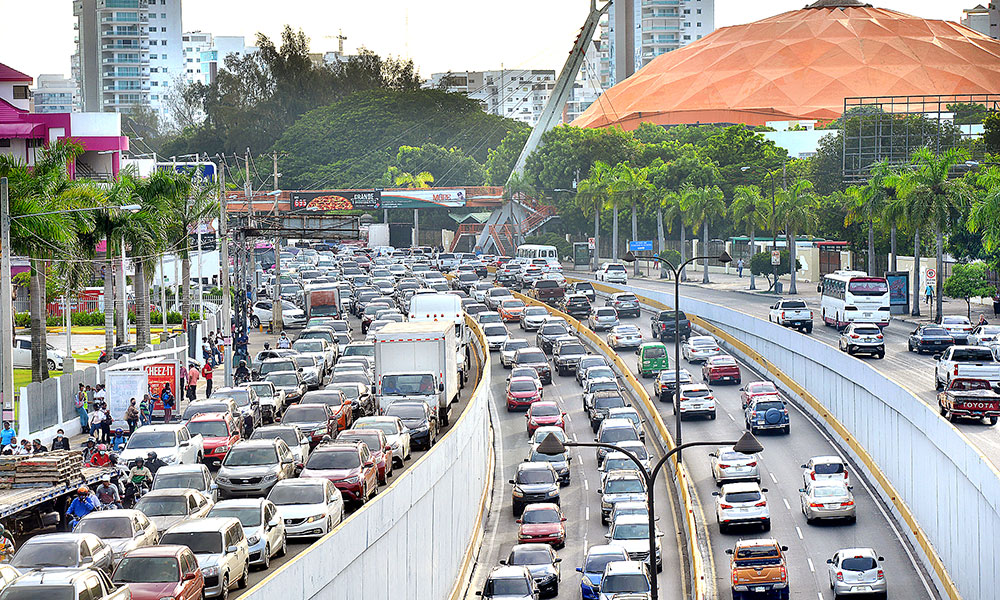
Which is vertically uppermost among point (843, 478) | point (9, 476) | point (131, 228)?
point (131, 228)

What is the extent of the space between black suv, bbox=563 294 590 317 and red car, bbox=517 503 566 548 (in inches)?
1650

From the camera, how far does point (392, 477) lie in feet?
117

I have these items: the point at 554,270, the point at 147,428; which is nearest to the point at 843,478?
the point at 147,428

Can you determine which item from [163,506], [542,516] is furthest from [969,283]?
[163,506]

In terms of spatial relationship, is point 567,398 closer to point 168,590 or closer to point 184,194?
point 184,194

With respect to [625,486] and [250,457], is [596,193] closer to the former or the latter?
[625,486]

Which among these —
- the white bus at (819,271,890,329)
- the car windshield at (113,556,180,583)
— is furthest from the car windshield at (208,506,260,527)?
the white bus at (819,271,890,329)

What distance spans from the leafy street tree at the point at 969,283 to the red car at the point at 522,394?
3144 centimetres

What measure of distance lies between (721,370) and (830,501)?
2140 centimetres

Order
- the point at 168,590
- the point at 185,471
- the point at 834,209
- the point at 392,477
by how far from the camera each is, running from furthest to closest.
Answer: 1. the point at 834,209
2. the point at 392,477
3. the point at 185,471
4. the point at 168,590

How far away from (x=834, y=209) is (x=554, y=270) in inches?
866

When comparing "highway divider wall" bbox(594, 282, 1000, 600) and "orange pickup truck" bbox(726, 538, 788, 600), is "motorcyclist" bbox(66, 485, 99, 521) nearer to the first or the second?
"orange pickup truck" bbox(726, 538, 788, 600)

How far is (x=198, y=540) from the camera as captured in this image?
2364 centimetres

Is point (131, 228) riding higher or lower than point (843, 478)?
higher
